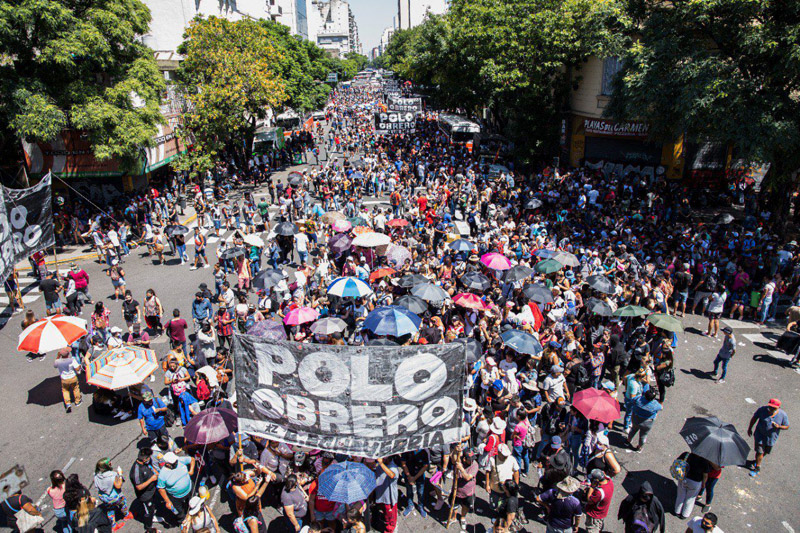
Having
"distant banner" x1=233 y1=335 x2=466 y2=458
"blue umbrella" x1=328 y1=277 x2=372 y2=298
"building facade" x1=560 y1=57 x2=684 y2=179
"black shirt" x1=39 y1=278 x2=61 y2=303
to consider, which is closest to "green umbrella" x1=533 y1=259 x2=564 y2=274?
"blue umbrella" x1=328 y1=277 x2=372 y2=298

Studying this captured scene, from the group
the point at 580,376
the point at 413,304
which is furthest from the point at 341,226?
the point at 580,376

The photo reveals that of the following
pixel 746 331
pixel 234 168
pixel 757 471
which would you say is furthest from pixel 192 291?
pixel 234 168

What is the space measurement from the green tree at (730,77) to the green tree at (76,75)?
21972 millimetres

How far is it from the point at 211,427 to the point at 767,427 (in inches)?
372

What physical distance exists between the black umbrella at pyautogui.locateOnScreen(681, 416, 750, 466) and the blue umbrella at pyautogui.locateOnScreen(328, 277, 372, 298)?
24.1 feet

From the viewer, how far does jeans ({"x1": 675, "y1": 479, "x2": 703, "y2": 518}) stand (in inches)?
299

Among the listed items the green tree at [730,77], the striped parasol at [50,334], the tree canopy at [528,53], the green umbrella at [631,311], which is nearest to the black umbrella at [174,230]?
the striped parasol at [50,334]

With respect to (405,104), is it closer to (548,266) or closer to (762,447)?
(548,266)

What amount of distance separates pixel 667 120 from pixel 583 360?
552 inches

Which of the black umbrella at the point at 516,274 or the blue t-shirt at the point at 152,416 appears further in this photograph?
the black umbrella at the point at 516,274

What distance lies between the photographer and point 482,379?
31.1 feet

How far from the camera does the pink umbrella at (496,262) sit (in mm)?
13945

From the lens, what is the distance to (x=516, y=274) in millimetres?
13297

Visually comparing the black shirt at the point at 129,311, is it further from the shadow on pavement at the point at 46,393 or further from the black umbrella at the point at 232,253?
the black umbrella at the point at 232,253
